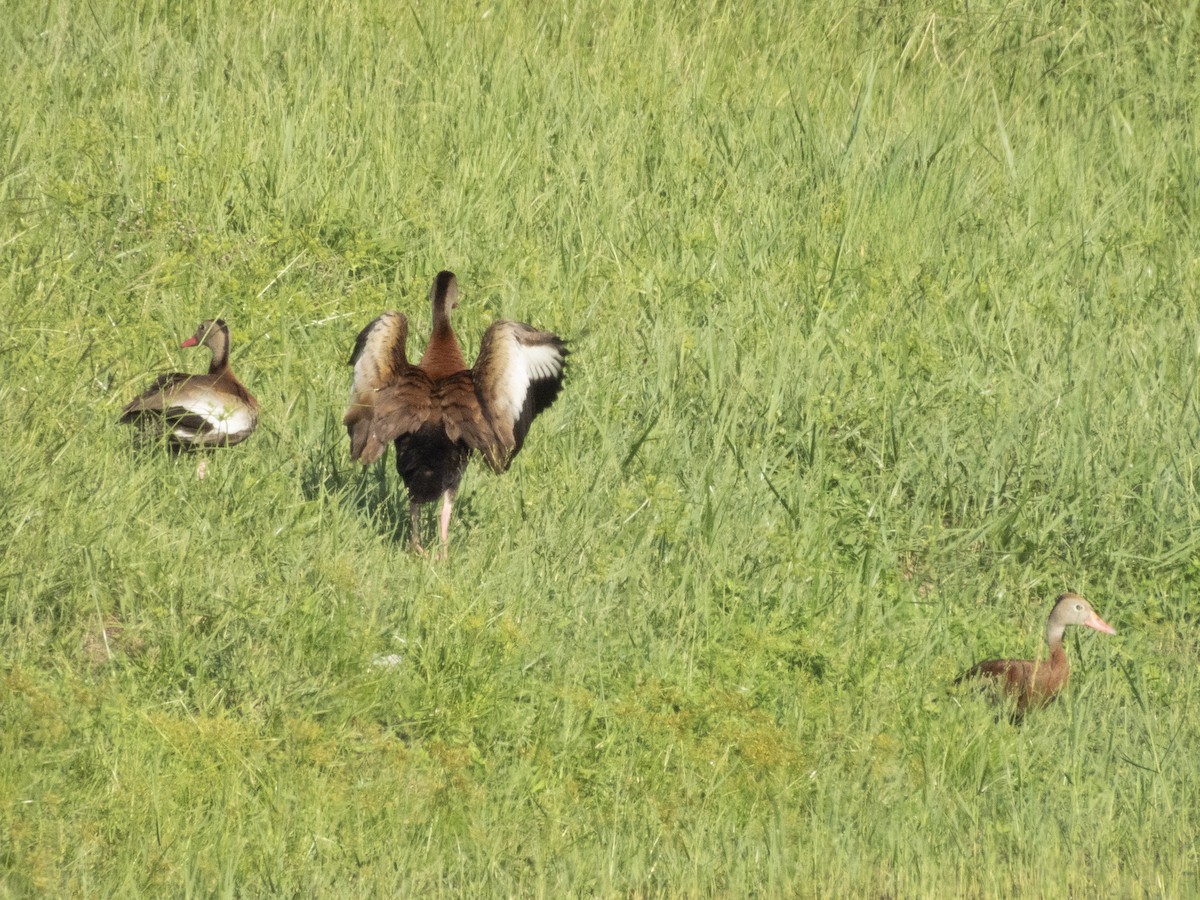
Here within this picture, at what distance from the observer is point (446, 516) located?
633 cm

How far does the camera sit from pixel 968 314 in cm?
827

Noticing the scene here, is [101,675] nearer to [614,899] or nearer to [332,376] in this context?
[614,899]

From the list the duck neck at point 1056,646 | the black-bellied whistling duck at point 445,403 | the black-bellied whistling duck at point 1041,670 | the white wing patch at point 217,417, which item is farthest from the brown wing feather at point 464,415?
the duck neck at point 1056,646

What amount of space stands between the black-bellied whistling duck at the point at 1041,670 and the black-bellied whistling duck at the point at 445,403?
6.50 feet

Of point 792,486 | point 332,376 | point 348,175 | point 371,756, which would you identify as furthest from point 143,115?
point 371,756

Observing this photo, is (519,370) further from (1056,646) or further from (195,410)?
(1056,646)

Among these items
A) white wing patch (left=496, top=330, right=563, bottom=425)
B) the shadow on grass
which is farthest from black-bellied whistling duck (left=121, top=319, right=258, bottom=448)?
white wing patch (left=496, top=330, right=563, bottom=425)

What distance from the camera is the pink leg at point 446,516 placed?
Result: 619cm

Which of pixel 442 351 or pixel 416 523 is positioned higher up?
pixel 442 351

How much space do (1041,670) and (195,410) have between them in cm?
343

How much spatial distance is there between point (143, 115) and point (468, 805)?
5.38m

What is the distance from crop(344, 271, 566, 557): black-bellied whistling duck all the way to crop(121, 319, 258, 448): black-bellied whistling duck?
53 cm

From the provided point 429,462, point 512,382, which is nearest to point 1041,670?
point 512,382

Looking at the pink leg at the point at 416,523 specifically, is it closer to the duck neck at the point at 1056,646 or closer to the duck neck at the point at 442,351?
the duck neck at the point at 442,351
